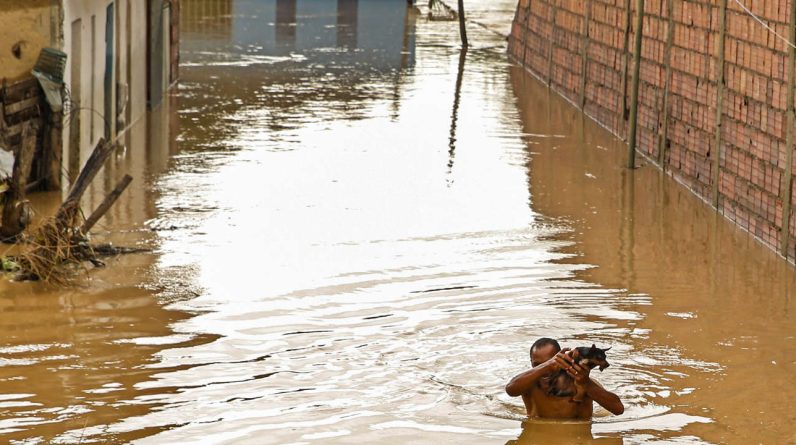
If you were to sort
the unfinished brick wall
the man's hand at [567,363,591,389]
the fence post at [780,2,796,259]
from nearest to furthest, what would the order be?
the man's hand at [567,363,591,389], the fence post at [780,2,796,259], the unfinished brick wall

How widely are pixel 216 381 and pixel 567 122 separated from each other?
14154 millimetres

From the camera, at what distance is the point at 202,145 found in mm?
19797

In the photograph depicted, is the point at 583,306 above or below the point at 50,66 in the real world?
below

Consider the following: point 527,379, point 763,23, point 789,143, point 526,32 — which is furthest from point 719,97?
point 526,32

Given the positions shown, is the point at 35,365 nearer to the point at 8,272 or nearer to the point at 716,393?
the point at 8,272

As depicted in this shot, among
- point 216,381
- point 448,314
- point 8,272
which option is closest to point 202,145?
point 8,272

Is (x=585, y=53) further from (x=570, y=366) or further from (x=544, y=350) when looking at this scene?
(x=570, y=366)

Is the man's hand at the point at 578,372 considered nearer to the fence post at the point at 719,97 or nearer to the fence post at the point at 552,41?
the fence post at the point at 719,97

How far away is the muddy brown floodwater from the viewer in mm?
8719

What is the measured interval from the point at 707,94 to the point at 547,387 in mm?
8702

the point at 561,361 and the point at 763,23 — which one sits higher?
the point at 763,23

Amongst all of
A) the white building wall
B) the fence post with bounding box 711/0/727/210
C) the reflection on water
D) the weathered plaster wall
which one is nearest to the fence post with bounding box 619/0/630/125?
the fence post with bounding box 711/0/727/210

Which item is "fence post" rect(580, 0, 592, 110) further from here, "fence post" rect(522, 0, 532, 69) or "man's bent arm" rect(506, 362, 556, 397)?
"man's bent arm" rect(506, 362, 556, 397)

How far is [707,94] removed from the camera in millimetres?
16344
